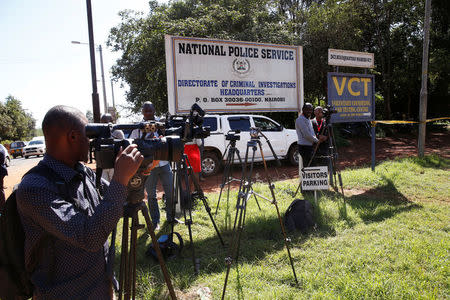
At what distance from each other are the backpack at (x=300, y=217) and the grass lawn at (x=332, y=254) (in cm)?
12

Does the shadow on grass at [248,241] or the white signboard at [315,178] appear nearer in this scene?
the shadow on grass at [248,241]

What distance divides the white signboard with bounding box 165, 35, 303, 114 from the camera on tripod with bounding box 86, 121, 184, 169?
5.13 metres

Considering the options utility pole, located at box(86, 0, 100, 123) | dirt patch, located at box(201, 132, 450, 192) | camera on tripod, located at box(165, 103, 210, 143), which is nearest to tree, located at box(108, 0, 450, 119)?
utility pole, located at box(86, 0, 100, 123)

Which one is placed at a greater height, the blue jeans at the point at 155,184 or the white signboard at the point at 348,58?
the white signboard at the point at 348,58

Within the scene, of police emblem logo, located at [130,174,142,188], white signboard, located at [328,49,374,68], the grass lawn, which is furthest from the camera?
white signboard, located at [328,49,374,68]

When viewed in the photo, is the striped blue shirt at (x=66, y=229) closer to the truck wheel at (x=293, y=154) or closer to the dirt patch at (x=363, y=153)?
the dirt patch at (x=363, y=153)

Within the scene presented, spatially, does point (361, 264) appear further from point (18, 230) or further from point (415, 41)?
point (415, 41)

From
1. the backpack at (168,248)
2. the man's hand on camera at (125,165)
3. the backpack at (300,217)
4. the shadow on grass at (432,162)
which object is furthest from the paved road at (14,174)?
the shadow on grass at (432,162)

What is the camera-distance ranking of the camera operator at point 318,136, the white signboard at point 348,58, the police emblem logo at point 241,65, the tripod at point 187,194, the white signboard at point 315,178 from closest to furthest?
the tripod at point 187,194 → the white signboard at point 315,178 → the camera operator at point 318,136 → the white signboard at point 348,58 → the police emblem logo at point 241,65

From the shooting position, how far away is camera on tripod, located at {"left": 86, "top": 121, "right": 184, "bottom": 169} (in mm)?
1521

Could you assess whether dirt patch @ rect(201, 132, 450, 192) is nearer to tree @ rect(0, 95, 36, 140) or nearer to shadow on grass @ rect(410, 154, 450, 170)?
shadow on grass @ rect(410, 154, 450, 170)

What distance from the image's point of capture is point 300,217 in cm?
443

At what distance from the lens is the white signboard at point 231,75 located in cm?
679

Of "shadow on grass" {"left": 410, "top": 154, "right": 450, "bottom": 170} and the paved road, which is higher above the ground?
"shadow on grass" {"left": 410, "top": 154, "right": 450, "bottom": 170}
